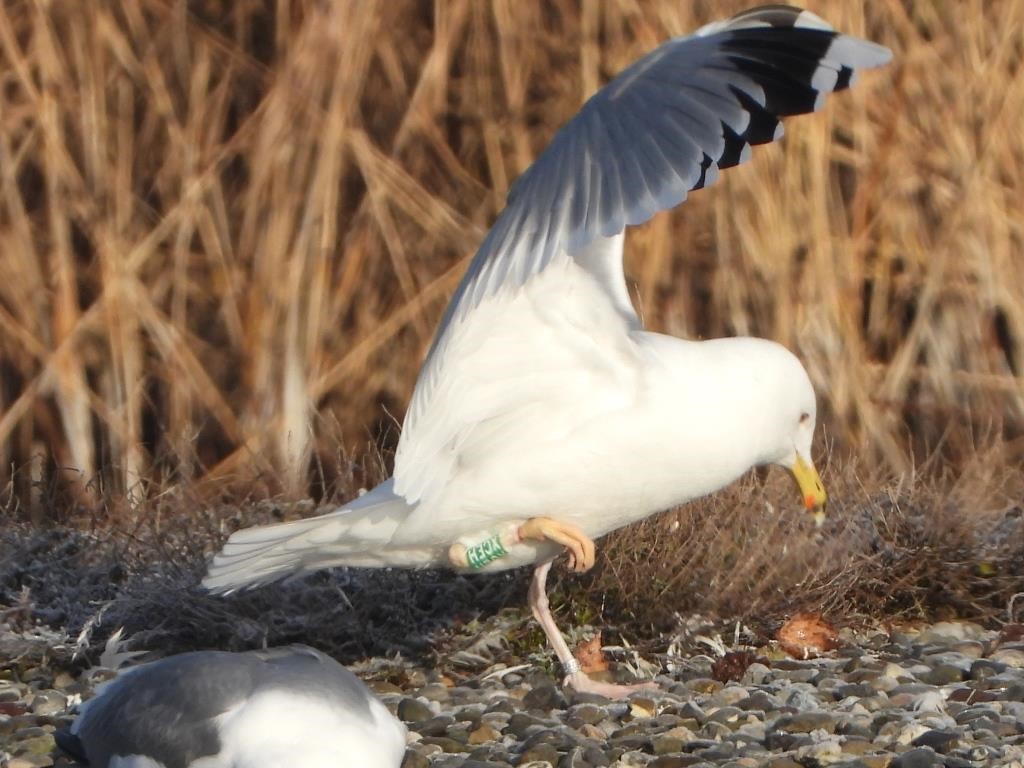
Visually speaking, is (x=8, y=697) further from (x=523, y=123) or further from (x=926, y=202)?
(x=926, y=202)

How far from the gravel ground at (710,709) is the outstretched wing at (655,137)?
75 cm

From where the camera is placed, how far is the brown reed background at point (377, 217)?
5.13 metres

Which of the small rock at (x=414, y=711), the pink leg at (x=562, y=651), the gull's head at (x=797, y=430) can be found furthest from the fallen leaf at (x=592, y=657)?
the gull's head at (x=797, y=430)

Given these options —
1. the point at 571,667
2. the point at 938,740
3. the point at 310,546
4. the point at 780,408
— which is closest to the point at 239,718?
the point at 310,546

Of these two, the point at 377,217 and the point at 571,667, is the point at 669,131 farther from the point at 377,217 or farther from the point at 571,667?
the point at 377,217

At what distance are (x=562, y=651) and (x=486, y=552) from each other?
0.85 feet

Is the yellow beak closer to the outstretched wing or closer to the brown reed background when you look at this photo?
the outstretched wing

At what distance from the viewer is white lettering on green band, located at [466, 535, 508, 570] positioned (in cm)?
346

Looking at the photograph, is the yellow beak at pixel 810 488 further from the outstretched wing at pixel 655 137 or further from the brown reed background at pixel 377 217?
the brown reed background at pixel 377 217

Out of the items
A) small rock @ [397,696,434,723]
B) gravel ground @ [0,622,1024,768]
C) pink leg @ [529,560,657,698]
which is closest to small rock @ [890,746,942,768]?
gravel ground @ [0,622,1024,768]

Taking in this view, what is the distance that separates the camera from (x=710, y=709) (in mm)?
3258

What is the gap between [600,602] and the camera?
3.81m

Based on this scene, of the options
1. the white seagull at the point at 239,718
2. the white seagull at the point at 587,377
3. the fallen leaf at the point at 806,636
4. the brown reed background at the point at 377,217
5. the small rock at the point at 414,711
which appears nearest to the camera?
the white seagull at the point at 239,718

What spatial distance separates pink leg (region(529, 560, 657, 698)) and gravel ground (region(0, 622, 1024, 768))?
0.03 metres
